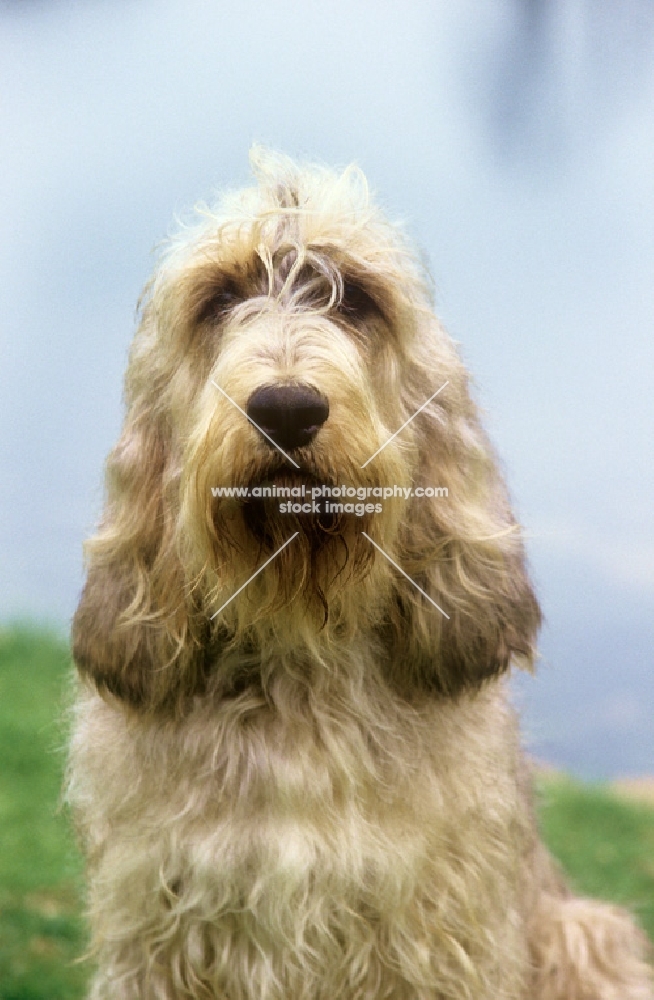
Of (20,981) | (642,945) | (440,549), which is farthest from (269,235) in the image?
(20,981)

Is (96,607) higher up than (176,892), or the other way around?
(96,607)

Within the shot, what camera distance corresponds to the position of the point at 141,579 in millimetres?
2297

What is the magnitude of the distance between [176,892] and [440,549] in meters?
0.86

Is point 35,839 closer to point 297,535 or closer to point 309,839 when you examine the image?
point 309,839

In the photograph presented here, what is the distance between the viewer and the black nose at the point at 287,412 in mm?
1883

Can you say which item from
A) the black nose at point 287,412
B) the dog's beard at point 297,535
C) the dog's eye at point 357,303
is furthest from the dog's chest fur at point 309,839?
the dog's eye at point 357,303

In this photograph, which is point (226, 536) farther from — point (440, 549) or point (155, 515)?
point (440, 549)

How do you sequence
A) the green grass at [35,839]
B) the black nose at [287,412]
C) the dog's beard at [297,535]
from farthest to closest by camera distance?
1. the green grass at [35,839]
2. the dog's beard at [297,535]
3. the black nose at [287,412]

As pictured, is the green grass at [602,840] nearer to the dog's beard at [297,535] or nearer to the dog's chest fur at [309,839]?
the dog's chest fur at [309,839]

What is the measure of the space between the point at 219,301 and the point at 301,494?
52 centimetres

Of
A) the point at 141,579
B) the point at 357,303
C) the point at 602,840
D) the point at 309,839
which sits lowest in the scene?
the point at 309,839

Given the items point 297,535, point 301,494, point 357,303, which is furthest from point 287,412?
point 357,303

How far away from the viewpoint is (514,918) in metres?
2.45

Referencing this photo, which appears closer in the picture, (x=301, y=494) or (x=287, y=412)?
(x=287, y=412)
